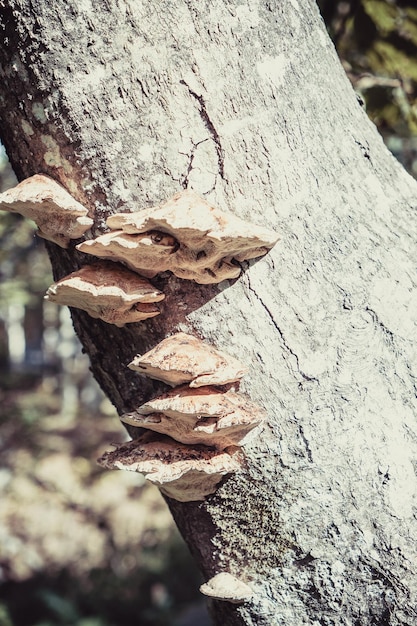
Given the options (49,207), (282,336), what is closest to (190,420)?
(282,336)

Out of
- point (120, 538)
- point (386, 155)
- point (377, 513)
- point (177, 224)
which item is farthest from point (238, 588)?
point (120, 538)

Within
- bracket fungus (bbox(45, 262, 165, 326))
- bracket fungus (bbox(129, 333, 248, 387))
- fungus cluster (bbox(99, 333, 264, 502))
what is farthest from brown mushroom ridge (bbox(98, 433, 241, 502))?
bracket fungus (bbox(45, 262, 165, 326))

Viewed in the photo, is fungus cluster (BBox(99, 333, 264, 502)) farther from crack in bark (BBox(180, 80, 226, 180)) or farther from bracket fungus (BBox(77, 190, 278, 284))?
crack in bark (BBox(180, 80, 226, 180))

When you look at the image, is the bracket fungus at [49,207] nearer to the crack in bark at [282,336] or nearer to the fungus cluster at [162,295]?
the fungus cluster at [162,295]

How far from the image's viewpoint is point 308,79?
1195 millimetres

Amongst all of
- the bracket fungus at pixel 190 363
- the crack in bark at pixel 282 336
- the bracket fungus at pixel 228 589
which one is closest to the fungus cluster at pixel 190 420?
the bracket fungus at pixel 190 363

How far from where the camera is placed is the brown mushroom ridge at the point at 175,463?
3.73 feet

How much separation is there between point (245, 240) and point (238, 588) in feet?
2.56

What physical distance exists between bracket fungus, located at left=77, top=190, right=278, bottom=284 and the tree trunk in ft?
0.16

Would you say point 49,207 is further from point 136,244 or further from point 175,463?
point 175,463

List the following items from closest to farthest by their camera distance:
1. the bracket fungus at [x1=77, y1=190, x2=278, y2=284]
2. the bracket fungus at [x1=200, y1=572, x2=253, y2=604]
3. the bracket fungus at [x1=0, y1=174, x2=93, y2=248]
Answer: the bracket fungus at [x1=77, y1=190, x2=278, y2=284]
the bracket fungus at [x1=0, y1=174, x2=93, y2=248]
the bracket fungus at [x1=200, y1=572, x2=253, y2=604]

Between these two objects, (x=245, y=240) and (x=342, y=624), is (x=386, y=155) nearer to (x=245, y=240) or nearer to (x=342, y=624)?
(x=245, y=240)

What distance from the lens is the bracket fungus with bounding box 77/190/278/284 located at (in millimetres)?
1011

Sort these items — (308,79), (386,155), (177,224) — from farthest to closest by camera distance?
1. (386,155)
2. (308,79)
3. (177,224)
